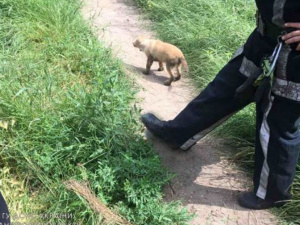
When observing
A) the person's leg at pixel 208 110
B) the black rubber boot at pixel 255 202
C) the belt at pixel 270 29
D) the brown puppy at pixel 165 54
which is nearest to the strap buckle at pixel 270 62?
the belt at pixel 270 29

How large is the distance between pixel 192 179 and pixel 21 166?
4.42 feet

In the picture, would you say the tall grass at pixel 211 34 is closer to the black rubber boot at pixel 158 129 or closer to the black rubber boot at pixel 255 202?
the black rubber boot at pixel 255 202

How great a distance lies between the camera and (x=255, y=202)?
9.52ft

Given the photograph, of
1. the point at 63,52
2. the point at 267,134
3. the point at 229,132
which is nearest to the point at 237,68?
the point at 267,134

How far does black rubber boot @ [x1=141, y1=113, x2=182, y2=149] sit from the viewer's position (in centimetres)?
333

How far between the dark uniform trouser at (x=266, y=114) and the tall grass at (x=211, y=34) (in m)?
0.54

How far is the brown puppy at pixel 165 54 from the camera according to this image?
15.0ft

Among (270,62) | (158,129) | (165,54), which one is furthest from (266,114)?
(165,54)

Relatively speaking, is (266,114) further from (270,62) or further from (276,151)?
(270,62)

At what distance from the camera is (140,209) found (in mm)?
2684

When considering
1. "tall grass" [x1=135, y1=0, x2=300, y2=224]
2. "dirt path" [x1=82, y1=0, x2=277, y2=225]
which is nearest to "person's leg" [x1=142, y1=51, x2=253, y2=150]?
"dirt path" [x1=82, y1=0, x2=277, y2=225]

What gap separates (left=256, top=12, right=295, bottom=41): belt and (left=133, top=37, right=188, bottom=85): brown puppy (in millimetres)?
2003

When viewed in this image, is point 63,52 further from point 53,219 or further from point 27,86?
point 53,219

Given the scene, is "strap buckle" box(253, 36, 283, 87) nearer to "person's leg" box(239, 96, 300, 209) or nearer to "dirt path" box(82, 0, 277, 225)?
"person's leg" box(239, 96, 300, 209)
